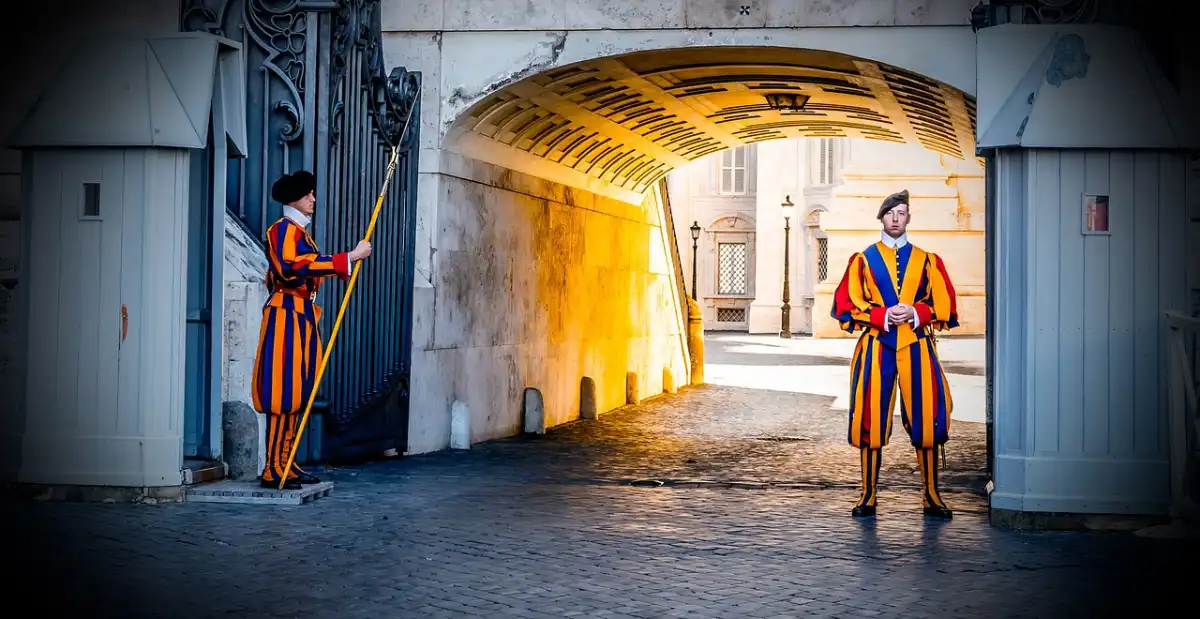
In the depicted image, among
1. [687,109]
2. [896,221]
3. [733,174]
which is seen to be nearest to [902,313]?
[896,221]

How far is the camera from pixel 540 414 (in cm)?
1423

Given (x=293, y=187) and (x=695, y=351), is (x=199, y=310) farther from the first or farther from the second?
(x=695, y=351)

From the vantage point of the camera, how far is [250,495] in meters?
8.88

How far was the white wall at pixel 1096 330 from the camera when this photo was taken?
8344 mm

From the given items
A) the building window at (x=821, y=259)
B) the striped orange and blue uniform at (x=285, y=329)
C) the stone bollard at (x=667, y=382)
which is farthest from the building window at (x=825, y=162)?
the striped orange and blue uniform at (x=285, y=329)

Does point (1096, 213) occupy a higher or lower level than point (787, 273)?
lower

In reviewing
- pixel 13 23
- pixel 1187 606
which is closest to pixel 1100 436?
pixel 1187 606

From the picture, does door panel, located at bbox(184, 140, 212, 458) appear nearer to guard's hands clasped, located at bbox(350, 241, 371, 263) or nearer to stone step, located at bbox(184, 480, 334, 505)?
stone step, located at bbox(184, 480, 334, 505)

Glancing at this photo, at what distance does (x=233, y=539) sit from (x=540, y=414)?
6.79 metres

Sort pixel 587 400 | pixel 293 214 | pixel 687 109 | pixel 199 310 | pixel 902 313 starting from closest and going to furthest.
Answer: pixel 902 313 → pixel 293 214 → pixel 199 310 → pixel 687 109 → pixel 587 400

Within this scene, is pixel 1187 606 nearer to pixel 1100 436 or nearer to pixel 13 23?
pixel 1100 436

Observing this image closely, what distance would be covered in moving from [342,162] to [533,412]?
422 cm

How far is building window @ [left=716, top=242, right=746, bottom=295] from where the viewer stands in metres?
56.5

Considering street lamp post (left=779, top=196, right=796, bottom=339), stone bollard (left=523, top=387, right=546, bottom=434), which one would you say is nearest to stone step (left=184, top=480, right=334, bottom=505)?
stone bollard (left=523, top=387, right=546, bottom=434)
